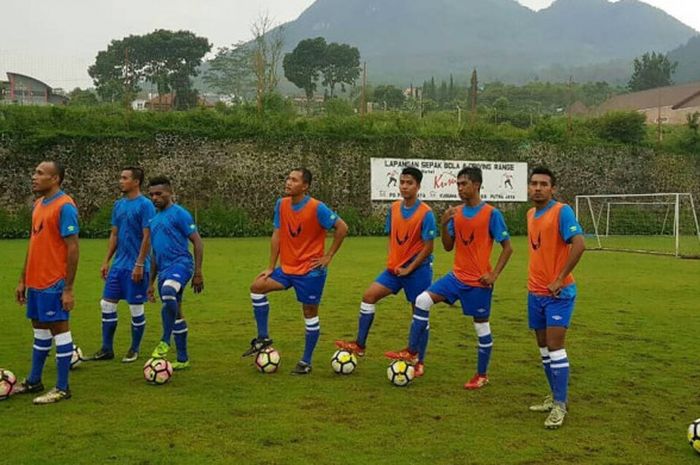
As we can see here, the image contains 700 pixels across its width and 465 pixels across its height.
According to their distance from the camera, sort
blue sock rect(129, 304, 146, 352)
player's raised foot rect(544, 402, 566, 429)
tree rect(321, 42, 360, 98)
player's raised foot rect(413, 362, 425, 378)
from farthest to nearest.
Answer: tree rect(321, 42, 360, 98), blue sock rect(129, 304, 146, 352), player's raised foot rect(413, 362, 425, 378), player's raised foot rect(544, 402, 566, 429)

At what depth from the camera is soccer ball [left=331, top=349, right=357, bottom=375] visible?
25.2 ft

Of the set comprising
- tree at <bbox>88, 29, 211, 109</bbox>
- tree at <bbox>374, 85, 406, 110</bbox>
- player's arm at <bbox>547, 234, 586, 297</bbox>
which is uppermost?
tree at <bbox>88, 29, 211, 109</bbox>

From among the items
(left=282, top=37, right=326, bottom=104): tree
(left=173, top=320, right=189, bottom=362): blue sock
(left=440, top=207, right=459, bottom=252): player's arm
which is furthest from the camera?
(left=282, top=37, right=326, bottom=104): tree

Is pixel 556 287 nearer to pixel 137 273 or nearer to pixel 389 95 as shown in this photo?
pixel 137 273

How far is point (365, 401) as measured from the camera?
6695 millimetres

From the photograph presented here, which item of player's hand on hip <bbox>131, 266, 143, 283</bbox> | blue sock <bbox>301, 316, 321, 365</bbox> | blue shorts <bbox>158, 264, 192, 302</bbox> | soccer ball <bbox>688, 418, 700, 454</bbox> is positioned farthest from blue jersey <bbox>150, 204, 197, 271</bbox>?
soccer ball <bbox>688, 418, 700, 454</bbox>

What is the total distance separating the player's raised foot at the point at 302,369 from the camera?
769 centimetres

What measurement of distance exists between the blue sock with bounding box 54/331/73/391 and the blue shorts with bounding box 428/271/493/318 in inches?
134

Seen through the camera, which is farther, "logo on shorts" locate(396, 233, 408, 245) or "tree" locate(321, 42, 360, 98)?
"tree" locate(321, 42, 360, 98)

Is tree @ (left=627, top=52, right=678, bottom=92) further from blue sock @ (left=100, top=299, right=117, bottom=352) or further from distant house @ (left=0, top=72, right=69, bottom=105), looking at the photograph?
blue sock @ (left=100, top=299, right=117, bottom=352)

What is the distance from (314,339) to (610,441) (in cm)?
320

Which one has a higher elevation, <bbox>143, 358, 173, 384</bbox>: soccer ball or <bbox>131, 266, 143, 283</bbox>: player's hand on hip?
<bbox>131, 266, 143, 283</bbox>: player's hand on hip

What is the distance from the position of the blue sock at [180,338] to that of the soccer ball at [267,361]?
80 cm

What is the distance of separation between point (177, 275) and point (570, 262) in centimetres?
393
